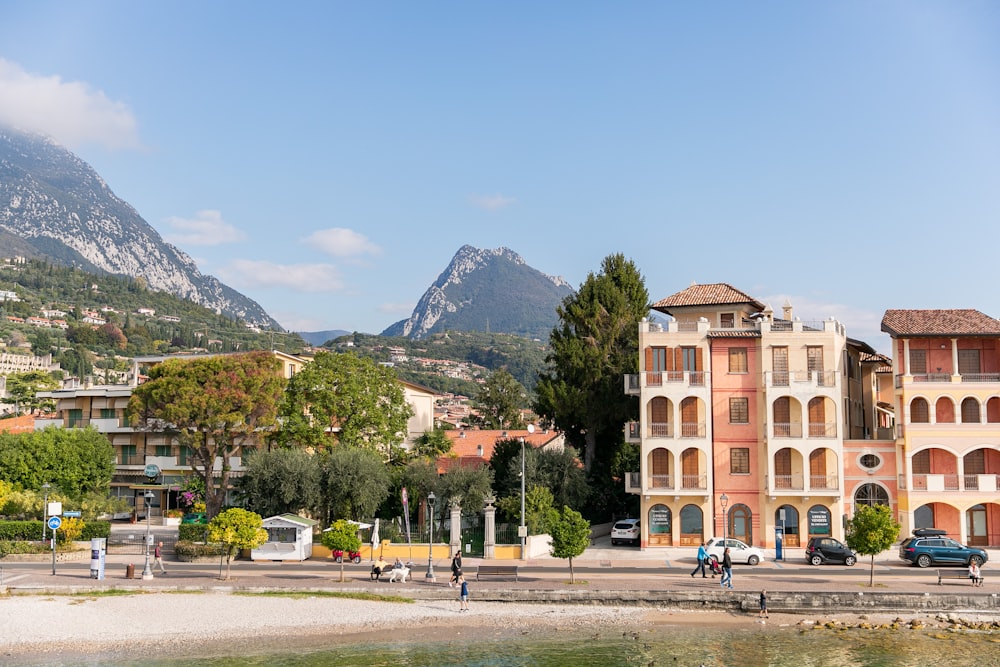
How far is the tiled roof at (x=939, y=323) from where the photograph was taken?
51.5m

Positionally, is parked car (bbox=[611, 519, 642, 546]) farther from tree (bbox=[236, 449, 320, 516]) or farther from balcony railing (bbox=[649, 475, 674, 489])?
tree (bbox=[236, 449, 320, 516])

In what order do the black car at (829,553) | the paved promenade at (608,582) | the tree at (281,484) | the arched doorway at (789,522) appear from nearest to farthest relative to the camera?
1. the paved promenade at (608,582)
2. the black car at (829,553)
3. the tree at (281,484)
4. the arched doorway at (789,522)

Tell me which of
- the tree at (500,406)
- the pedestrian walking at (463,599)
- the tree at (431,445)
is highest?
the tree at (500,406)

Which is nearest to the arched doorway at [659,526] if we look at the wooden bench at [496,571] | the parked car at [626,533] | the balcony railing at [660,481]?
the balcony railing at [660,481]

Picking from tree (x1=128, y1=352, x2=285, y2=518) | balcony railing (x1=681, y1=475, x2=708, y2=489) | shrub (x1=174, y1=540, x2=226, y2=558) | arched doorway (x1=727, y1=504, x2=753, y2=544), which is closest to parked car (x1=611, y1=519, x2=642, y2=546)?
balcony railing (x1=681, y1=475, x2=708, y2=489)

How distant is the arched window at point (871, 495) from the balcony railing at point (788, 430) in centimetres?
485

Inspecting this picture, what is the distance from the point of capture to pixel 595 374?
60.8 metres

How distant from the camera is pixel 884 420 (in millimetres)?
67000

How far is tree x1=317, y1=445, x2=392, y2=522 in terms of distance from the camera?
50.9 m

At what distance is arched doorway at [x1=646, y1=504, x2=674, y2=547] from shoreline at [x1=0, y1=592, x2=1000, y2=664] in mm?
15750

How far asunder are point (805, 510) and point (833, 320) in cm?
1111

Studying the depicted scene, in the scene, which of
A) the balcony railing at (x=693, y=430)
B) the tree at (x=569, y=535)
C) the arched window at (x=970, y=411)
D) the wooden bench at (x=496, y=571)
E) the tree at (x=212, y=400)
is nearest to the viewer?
the tree at (x=569, y=535)

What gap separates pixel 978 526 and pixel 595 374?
2409 cm

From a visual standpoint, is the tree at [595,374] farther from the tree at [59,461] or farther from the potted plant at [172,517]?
the tree at [59,461]
